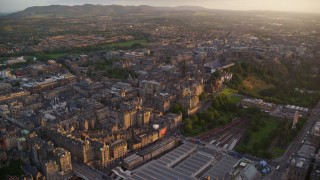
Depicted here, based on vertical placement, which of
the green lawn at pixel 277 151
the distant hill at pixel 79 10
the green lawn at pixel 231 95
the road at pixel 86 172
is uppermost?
the distant hill at pixel 79 10

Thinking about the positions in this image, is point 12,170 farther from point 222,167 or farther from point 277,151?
point 277,151

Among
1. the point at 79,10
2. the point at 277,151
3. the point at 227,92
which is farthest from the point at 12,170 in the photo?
the point at 79,10

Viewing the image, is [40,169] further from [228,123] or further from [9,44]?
[9,44]

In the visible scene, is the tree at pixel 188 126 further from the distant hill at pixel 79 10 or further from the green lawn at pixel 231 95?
the distant hill at pixel 79 10

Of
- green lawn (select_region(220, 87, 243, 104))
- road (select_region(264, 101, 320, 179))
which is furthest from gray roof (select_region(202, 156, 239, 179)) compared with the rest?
green lawn (select_region(220, 87, 243, 104))

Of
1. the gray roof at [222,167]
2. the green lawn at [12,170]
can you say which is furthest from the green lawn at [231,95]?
the green lawn at [12,170]

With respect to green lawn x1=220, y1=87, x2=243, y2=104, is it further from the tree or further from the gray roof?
the gray roof
